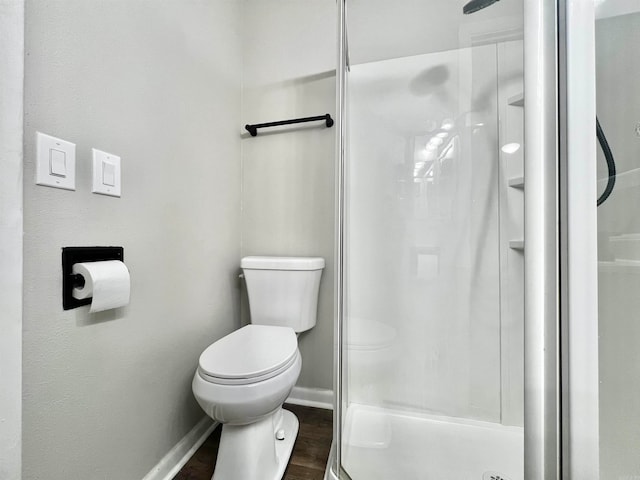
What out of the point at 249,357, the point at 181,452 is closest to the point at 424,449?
the point at 249,357

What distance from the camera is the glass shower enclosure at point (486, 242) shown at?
1.33ft

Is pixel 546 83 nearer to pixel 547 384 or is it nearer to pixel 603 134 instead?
pixel 603 134

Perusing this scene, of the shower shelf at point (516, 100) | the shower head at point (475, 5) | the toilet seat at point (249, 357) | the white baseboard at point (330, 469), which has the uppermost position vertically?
the shower head at point (475, 5)

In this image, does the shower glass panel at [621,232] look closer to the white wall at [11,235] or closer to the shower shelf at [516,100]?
the shower shelf at [516,100]

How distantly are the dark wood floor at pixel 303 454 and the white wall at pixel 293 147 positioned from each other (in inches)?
8.3

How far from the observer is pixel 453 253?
0.86 m

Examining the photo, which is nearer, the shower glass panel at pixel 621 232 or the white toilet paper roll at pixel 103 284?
the shower glass panel at pixel 621 232

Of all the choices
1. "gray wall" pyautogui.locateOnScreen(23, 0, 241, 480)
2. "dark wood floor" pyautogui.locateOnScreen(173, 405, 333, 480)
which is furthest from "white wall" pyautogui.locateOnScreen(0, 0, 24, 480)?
"dark wood floor" pyautogui.locateOnScreen(173, 405, 333, 480)

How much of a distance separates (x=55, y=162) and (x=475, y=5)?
111 centimetres

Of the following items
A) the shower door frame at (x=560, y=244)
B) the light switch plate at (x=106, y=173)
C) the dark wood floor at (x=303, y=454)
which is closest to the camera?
the shower door frame at (x=560, y=244)

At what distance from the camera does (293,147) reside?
1507 millimetres

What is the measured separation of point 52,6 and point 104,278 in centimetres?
67

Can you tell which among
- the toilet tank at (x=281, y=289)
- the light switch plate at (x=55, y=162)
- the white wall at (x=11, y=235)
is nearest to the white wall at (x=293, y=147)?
the toilet tank at (x=281, y=289)

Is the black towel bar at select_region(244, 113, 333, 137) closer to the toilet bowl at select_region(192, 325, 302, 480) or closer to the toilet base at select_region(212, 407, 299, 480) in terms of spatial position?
the toilet bowl at select_region(192, 325, 302, 480)
